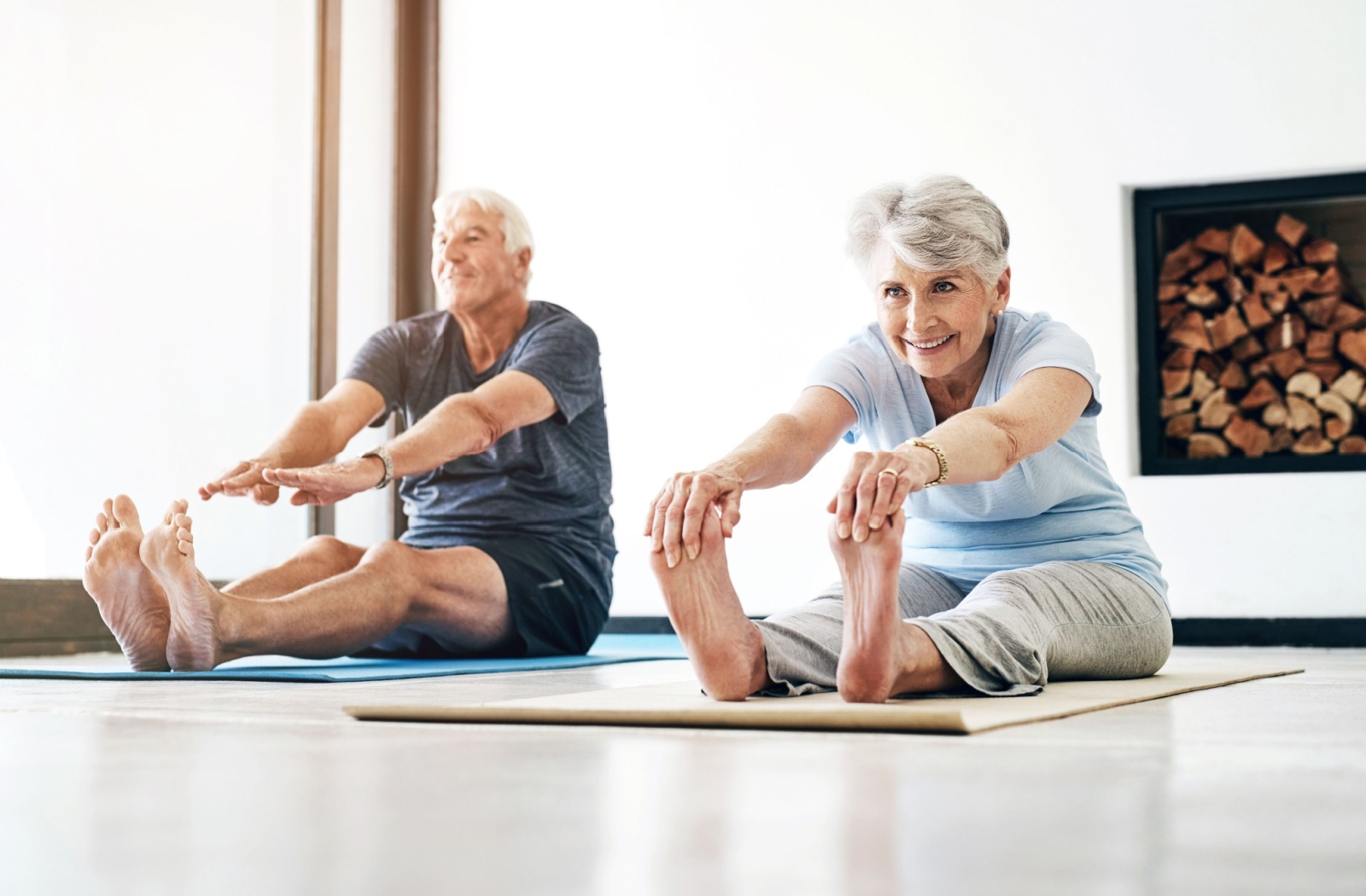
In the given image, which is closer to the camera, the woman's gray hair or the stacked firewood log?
the woman's gray hair

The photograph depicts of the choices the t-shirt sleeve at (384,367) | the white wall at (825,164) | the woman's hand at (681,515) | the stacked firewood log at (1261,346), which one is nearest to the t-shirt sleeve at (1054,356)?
the woman's hand at (681,515)

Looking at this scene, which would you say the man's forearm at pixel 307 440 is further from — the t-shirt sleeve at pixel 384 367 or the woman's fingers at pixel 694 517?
the woman's fingers at pixel 694 517

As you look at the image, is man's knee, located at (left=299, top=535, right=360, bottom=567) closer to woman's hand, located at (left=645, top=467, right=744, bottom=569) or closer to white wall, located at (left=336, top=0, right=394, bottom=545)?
woman's hand, located at (left=645, top=467, right=744, bottom=569)

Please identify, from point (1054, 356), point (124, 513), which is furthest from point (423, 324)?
point (1054, 356)

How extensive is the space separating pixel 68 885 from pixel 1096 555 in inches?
63.1

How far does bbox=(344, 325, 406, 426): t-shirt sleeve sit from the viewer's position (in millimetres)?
3104

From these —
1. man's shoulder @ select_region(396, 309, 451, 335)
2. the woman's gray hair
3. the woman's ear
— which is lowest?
the woman's ear

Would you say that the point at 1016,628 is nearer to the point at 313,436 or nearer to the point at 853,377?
the point at 853,377

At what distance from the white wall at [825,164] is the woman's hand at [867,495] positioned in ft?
10.3

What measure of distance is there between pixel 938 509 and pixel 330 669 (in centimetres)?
118

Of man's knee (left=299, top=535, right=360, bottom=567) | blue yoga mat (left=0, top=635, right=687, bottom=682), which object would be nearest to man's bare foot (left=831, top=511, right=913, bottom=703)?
blue yoga mat (left=0, top=635, right=687, bottom=682)

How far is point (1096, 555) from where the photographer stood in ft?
6.84

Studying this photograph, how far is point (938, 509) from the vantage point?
83.0 inches

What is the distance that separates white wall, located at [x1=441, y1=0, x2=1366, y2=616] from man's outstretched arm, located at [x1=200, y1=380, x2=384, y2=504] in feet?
6.69
